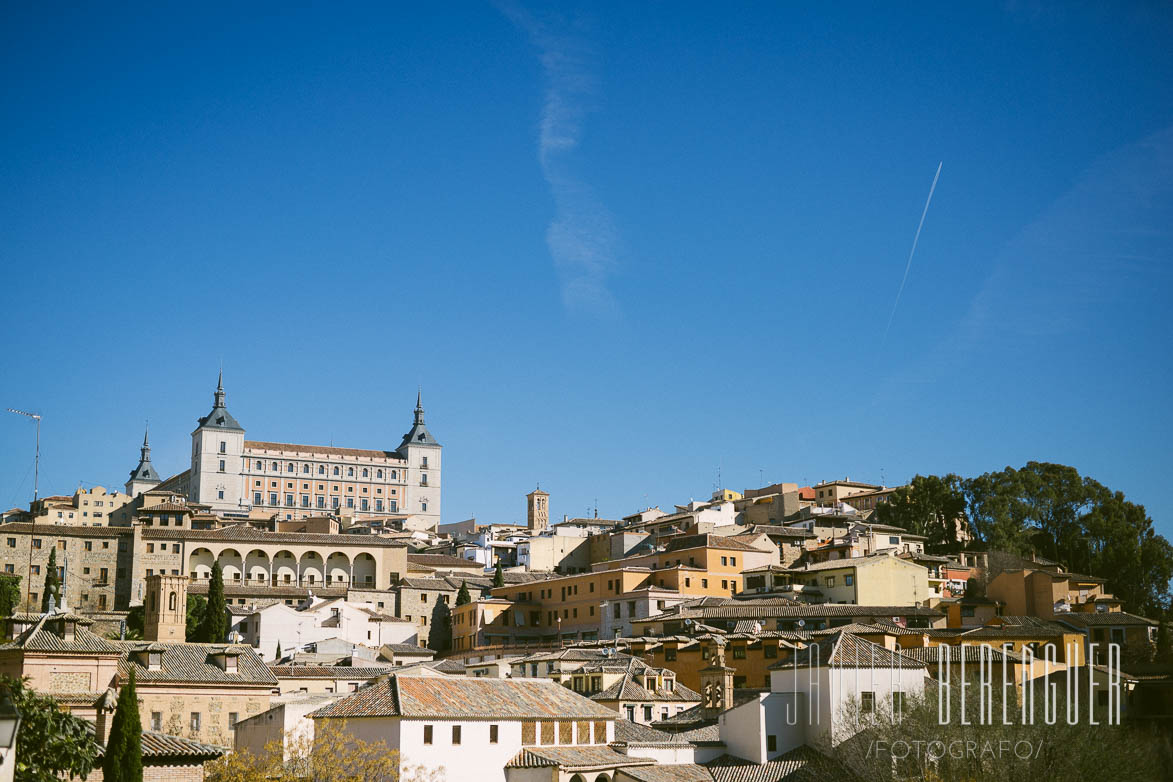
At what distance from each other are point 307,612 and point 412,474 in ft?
254

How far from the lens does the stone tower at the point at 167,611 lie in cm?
5966

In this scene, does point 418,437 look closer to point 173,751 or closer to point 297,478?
point 297,478

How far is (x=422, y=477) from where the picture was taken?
14625cm

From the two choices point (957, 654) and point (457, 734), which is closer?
point (457, 734)

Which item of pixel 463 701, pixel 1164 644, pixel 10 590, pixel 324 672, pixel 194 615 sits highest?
pixel 10 590

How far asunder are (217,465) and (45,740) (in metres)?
124

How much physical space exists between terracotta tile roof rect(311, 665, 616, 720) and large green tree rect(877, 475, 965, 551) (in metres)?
41.4

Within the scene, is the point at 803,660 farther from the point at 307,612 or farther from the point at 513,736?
the point at 307,612

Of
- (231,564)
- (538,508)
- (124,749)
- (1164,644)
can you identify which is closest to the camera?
(124,749)

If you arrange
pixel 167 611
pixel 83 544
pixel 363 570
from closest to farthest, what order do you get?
pixel 167 611, pixel 83 544, pixel 363 570

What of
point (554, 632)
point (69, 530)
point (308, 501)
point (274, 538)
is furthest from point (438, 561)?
point (308, 501)

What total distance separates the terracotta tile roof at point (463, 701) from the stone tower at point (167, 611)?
26.3 metres

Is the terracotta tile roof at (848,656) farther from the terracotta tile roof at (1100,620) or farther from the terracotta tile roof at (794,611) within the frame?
the terracotta tile roof at (1100,620)

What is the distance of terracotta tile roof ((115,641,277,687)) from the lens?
41.8m
